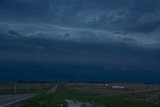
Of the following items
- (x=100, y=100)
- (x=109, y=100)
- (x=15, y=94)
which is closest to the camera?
(x=109, y=100)

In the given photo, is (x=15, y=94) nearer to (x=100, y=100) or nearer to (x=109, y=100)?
(x=100, y=100)

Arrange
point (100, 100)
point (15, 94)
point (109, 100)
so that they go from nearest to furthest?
point (109, 100) → point (100, 100) → point (15, 94)

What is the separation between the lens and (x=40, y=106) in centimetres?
4550

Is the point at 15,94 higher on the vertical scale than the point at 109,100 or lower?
higher

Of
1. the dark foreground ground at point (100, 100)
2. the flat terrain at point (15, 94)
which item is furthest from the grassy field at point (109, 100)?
the flat terrain at point (15, 94)

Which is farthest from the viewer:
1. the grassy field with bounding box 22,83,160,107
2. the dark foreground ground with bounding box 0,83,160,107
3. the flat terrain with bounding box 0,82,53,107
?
the dark foreground ground with bounding box 0,83,160,107

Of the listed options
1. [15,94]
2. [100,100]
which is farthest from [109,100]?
[15,94]

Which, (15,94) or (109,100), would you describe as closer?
(109,100)

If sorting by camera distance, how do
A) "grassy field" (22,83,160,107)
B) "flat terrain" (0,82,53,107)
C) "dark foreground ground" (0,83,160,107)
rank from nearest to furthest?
"flat terrain" (0,82,53,107) < "grassy field" (22,83,160,107) < "dark foreground ground" (0,83,160,107)

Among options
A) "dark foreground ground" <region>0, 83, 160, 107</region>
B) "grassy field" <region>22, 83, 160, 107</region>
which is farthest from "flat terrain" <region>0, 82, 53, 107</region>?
Answer: "grassy field" <region>22, 83, 160, 107</region>

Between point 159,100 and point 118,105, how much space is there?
8.44m

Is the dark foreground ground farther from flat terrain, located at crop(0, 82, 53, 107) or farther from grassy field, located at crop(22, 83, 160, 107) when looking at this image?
flat terrain, located at crop(0, 82, 53, 107)

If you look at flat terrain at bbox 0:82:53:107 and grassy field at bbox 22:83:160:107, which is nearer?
flat terrain at bbox 0:82:53:107

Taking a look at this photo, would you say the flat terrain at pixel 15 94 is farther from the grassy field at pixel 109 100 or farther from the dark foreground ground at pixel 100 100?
the grassy field at pixel 109 100
